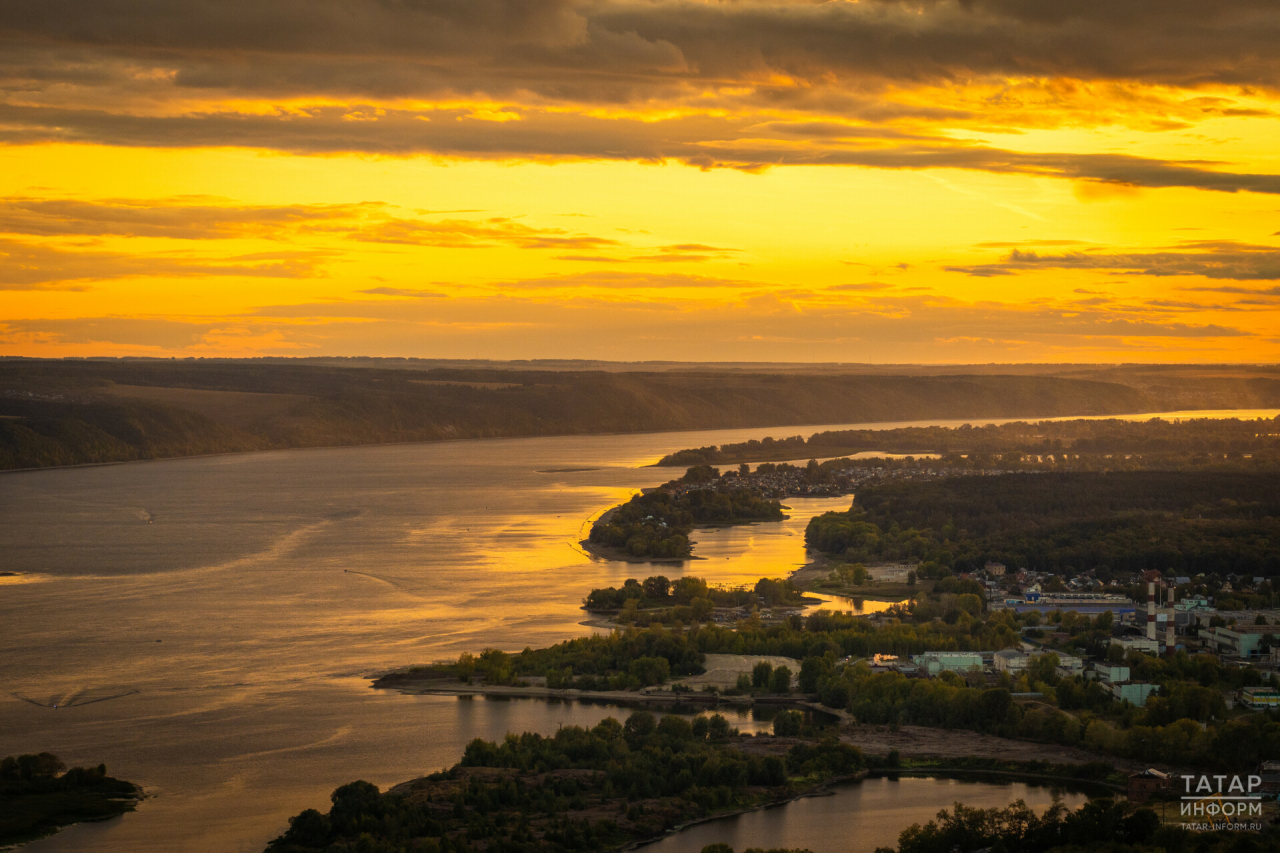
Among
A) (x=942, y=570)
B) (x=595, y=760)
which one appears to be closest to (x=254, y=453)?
(x=942, y=570)

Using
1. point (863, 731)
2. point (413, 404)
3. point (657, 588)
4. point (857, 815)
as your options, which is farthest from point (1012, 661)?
point (413, 404)

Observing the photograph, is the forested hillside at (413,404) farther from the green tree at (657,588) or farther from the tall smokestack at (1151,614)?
the tall smokestack at (1151,614)

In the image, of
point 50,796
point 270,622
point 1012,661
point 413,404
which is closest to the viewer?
point 50,796

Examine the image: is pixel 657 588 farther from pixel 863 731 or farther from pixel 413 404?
pixel 413 404

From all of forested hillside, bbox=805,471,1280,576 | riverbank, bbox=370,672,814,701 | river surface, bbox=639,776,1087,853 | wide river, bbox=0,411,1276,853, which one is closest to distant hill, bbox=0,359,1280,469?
wide river, bbox=0,411,1276,853

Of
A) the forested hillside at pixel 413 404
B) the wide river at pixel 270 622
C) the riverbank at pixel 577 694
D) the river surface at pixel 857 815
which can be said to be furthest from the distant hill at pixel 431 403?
the river surface at pixel 857 815

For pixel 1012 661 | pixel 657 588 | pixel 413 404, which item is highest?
pixel 413 404

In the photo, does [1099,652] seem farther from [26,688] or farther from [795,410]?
[795,410]
